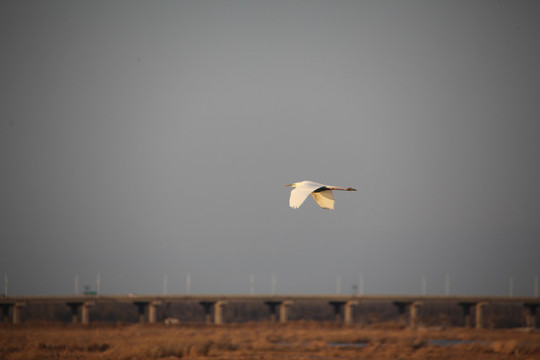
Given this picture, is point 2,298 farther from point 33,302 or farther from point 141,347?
point 141,347

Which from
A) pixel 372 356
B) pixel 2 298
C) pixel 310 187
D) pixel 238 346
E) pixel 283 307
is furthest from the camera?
pixel 283 307

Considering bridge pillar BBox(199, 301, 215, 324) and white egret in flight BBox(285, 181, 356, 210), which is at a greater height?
white egret in flight BBox(285, 181, 356, 210)

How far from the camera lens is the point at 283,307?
128 metres

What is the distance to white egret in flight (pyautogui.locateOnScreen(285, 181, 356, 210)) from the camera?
30859 mm

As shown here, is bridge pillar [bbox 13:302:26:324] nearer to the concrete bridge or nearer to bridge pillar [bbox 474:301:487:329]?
the concrete bridge

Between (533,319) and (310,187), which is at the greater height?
(310,187)

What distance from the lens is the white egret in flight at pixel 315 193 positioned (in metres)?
30.9

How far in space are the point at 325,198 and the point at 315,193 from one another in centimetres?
65

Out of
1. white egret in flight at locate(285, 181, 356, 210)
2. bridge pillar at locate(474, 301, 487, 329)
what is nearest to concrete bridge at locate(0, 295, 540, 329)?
bridge pillar at locate(474, 301, 487, 329)

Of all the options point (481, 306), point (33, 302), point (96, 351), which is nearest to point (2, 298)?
point (33, 302)

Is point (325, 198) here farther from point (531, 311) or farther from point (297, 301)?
point (531, 311)

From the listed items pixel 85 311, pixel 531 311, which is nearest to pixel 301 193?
pixel 85 311

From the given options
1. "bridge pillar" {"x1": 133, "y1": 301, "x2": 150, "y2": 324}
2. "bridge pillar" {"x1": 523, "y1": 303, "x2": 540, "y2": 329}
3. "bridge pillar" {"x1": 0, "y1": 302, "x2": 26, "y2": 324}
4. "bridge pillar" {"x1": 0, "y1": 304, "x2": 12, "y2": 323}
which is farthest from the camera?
"bridge pillar" {"x1": 523, "y1": 303, "x2": 540, "y2": 329}

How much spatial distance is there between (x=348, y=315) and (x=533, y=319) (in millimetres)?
25862
